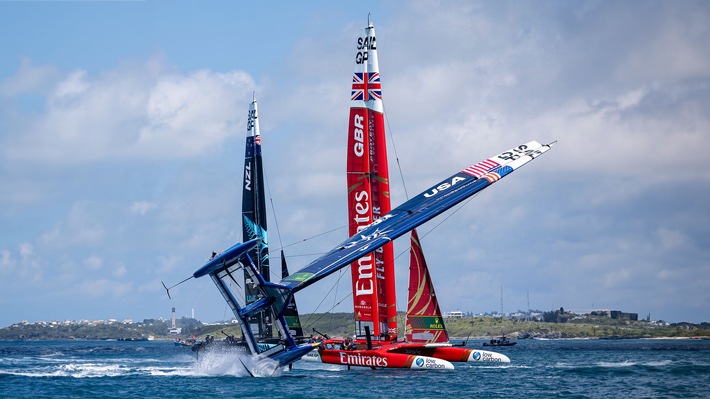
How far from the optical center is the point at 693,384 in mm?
44406

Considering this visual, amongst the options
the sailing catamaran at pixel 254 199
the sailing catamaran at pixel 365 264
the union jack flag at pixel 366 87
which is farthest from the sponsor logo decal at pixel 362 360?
the sailing catamaran at pixel 254 199

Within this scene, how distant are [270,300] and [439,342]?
36.4 ft

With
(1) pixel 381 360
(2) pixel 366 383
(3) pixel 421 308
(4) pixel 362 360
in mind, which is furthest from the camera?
(3) pixel 421 308

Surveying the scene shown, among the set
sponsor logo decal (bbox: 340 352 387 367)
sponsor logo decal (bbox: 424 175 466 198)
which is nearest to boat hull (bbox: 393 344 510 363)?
sponsor logo decal (bbox: 340 352 387 367)

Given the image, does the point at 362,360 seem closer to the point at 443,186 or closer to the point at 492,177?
the point at 443,186

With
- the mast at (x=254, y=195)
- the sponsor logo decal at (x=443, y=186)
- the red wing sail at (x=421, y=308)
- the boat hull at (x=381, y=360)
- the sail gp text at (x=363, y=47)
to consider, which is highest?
the sail gp text at (x=363, y=47)

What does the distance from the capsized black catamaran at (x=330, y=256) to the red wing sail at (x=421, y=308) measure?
3594 mm

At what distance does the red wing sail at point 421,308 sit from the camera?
49469 millimetres

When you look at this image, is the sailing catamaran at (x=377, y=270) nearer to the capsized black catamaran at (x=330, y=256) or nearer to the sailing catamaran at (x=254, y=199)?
the capsized black catamaran at (x=330, y=256)

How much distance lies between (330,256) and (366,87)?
10.5 m

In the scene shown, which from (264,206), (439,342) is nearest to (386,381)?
(439,342)

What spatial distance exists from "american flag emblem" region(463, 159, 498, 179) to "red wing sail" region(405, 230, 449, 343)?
160 inches

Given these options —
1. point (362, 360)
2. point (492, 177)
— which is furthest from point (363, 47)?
point (362, 360)

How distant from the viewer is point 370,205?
163 ft
